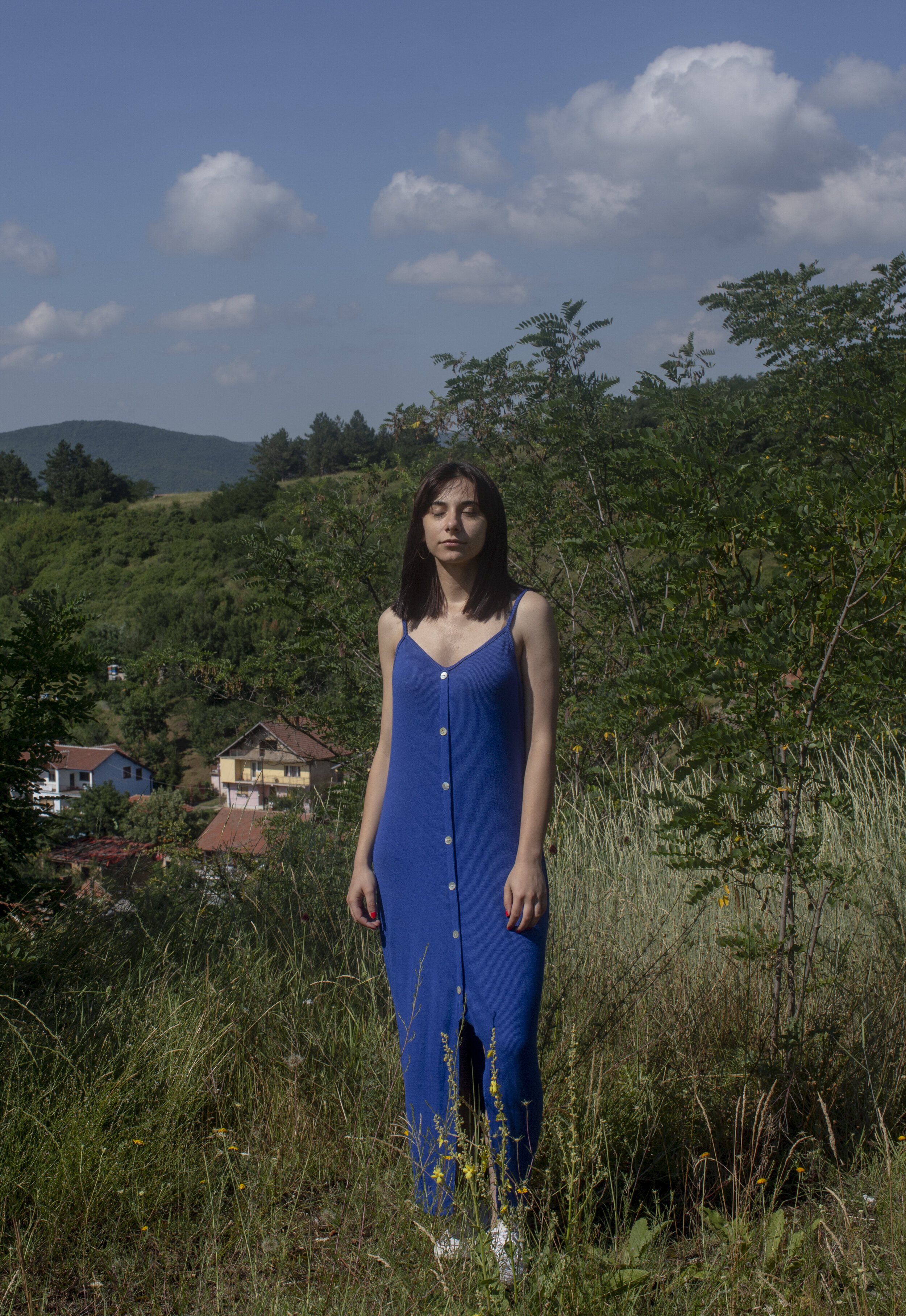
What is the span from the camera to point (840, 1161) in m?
2.15

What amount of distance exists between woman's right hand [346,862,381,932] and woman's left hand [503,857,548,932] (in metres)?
0.38

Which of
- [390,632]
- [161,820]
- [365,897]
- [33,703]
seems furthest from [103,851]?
[161,820]

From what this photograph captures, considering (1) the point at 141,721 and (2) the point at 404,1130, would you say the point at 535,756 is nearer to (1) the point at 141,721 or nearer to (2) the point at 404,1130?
(2) the point at 404,1130

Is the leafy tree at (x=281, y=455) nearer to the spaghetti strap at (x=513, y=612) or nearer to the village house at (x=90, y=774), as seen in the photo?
the village house at (x=90, y=774)

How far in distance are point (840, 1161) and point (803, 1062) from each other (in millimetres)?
258

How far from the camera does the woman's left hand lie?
1.86m

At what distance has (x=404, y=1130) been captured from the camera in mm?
2279

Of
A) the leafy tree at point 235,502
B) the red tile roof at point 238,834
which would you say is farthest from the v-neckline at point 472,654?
the leafy tree at point 235,502

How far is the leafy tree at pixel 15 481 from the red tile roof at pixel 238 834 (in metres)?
81.5

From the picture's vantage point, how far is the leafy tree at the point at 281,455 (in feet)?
235

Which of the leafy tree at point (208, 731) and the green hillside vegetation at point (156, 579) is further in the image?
the green hillside vegetation at point (156, 579)

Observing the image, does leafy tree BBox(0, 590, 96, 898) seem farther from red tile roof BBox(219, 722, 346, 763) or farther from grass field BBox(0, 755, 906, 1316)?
red tile roof BBox(219, 722, 346, 763)

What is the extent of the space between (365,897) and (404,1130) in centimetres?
65

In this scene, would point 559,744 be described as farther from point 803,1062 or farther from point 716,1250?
point 716,1250
